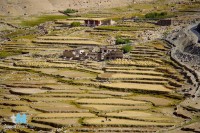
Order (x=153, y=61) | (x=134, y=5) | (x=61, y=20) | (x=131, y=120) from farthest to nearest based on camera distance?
(x=134, y=5) → (x=61, y=20) → (x=153, y=61) → (x=131, y=120)

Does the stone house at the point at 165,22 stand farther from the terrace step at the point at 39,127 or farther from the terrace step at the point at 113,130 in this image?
the terrace step at the point at 39,127

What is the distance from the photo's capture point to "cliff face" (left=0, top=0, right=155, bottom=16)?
463 feet

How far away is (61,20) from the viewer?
418ft

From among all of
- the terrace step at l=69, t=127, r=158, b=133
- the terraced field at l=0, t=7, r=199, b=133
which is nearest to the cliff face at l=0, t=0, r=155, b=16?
the terraced field at l=0, t=7, r=199, b=133

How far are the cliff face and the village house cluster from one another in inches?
2302

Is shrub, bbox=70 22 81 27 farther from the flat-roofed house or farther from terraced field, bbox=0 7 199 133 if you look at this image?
terraced field, bbox=0 7 199 133

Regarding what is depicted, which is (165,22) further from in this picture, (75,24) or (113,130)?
(113,130)

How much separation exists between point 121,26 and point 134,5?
136ft

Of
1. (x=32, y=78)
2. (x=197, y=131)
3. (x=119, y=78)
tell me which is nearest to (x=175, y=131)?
(x=197, y=131)

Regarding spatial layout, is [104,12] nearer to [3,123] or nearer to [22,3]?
[22,3]

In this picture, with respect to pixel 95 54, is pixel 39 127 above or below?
below

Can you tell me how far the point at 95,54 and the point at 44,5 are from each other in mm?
68490

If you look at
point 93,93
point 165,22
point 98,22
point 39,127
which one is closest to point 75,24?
point 98,22

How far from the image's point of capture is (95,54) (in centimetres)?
8488
